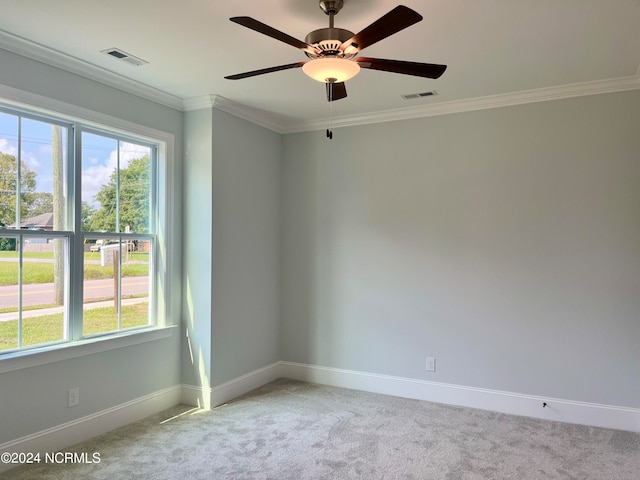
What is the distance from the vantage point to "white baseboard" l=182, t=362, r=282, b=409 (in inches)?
152

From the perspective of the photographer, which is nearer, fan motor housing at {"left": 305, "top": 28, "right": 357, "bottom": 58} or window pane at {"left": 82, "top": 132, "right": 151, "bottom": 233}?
fan motor housing at {"left": 305, "top": 28, "right": 357, "bottom": 58}

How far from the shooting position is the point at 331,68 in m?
2.17

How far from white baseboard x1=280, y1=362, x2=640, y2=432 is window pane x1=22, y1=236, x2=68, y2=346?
232cm

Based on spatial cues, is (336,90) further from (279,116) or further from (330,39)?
(279,116)

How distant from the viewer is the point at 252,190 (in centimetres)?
439

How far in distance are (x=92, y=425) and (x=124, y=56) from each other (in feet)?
8.40

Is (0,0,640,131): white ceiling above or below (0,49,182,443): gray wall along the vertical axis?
above

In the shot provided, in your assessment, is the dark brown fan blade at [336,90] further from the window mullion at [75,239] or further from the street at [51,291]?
the street at [51,291]

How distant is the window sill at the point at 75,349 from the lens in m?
2.78

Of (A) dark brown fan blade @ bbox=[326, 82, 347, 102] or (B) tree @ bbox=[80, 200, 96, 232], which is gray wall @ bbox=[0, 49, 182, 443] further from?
(A) dark brown fan blade @ bbox=[326, 82, 347, 102]

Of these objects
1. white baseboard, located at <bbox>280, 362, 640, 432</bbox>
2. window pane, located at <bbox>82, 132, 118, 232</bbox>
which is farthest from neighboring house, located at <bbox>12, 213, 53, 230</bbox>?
white baseboard, located at <bbox>280, 362, 640, 432</bbox>

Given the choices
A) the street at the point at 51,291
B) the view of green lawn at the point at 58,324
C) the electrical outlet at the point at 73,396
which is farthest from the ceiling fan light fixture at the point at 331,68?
the electrical outlet at the point at 73,396

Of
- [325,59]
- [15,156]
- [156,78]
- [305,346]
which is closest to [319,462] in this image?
[305,346]

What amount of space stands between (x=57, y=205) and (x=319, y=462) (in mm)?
2455
